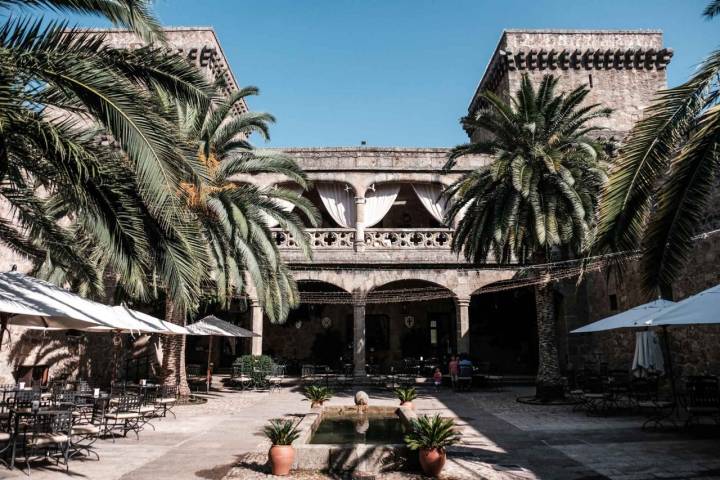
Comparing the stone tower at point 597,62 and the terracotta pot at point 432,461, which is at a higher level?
the stone tower at point 597,62

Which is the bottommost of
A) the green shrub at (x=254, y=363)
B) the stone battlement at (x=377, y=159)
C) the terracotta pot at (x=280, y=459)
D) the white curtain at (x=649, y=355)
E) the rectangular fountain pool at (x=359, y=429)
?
the rectangular fountain pool at (x=359, y=429)

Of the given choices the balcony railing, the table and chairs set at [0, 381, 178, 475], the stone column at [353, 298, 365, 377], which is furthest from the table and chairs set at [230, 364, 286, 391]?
the table and chairs set at [0, 381, 178, 475]

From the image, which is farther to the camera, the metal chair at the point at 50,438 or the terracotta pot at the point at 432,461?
the metal chair at the point at 50,438

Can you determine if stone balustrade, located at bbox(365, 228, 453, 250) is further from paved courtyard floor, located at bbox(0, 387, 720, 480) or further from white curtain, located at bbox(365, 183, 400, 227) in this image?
paved courtyard floor, located at bbox(0, 387, 720, 480)

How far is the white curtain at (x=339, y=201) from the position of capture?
20828mm

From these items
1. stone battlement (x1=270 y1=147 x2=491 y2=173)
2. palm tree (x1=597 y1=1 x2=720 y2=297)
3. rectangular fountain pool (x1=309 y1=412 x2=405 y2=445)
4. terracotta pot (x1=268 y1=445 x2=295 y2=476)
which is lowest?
rectangular fountain pool (x1=309 y1=412 x2=405 y2=445)

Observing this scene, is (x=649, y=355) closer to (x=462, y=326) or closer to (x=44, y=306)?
(x=462, y=326)

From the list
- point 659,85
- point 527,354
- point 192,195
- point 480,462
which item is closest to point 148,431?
point 192,195

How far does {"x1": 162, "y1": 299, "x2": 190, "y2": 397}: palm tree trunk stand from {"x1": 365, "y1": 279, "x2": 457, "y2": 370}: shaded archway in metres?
10.9

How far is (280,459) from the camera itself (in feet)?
21.6

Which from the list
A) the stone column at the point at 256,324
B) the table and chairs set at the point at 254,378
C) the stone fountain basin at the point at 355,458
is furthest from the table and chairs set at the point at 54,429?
the stone column at the point at 256,324

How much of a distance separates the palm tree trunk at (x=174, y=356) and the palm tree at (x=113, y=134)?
22.2 ft

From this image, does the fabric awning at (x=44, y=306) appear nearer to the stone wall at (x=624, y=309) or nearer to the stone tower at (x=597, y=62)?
the stone wall at (x=624, y=309)

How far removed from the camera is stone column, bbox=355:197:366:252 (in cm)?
1994
